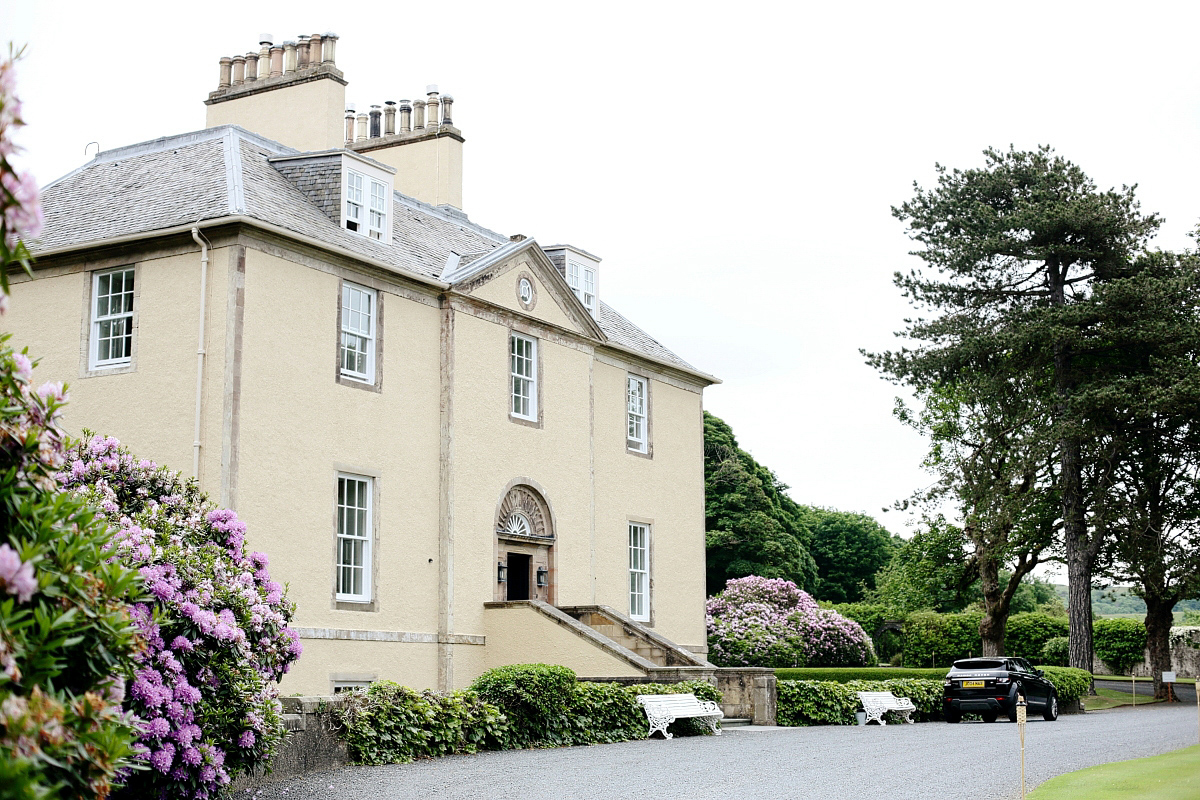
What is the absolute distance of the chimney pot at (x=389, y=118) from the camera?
96.5 feet

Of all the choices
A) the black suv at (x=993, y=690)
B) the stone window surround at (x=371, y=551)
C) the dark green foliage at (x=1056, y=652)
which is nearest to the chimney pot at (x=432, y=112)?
the stone window surround at (x=371, y=551)

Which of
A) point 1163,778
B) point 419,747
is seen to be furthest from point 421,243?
point 1163,778

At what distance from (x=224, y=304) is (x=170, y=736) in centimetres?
1057

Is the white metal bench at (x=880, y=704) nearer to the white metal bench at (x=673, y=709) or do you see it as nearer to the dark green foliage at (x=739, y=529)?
the white metal bench at (x=673, y=709)

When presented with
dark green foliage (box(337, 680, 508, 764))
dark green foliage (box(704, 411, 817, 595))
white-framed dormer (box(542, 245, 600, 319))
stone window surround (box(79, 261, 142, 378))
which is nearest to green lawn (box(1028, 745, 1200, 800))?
dark green foliage (box(337, 680, 508, 764))

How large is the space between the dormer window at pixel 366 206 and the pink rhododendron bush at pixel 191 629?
34.4ft

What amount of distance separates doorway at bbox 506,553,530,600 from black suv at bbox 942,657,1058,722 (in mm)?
8994

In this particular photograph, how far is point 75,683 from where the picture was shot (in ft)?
16.5

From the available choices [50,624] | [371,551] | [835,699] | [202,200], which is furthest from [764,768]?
[202,200]

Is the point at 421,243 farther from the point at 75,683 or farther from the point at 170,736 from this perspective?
the point at 75,683

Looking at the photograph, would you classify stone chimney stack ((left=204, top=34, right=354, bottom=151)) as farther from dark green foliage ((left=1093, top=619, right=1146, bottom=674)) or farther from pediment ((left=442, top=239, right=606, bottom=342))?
dark green foliage ((left=1093, top=619, right=1146, bottom=674))

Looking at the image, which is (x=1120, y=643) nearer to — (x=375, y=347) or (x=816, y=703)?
(x=816, y=703)

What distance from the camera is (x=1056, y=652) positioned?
1667 inches

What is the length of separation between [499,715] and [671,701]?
142 inches
